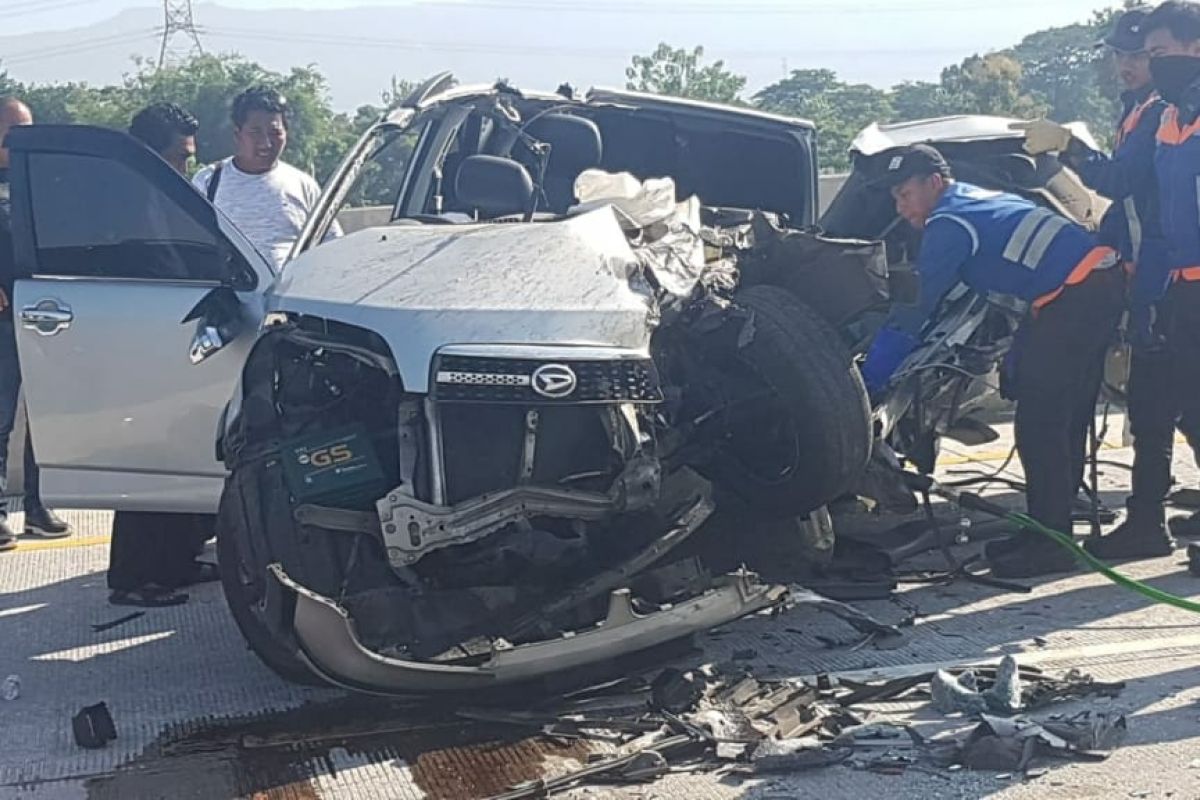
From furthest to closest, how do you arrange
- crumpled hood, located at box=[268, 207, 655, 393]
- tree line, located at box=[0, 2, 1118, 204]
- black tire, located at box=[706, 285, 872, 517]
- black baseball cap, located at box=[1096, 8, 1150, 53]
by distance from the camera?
tree line, located at box=[0, 2, 1118, 204], black baseball cap, located at box=[1096, 8, 1150, 53], black tire, located at box=[706, 285, 872, 517], crumpled hood, located at box=[268, 207, 655, 393]

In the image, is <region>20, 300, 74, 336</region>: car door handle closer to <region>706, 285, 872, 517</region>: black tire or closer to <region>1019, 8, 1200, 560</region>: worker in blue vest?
<region>706, 285, 872, 517</region>: black tire

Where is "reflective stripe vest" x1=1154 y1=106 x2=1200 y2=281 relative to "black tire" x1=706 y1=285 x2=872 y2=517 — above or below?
above

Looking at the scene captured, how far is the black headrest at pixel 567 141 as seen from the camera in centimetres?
633

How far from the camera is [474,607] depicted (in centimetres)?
439

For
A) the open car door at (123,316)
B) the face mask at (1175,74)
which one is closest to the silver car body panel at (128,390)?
the open car door at (123,316)

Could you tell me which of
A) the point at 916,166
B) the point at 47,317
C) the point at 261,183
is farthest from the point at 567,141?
the point at 47,317

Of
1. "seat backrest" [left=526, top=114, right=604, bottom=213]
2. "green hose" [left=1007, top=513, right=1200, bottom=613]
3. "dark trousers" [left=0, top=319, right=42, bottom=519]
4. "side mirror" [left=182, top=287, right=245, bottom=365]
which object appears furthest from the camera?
"dark trousers" [left=0, top=319, right=42, bottom=519]

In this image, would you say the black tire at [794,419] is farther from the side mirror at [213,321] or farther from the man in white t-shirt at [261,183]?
the man in white t-shirt at [261,183]

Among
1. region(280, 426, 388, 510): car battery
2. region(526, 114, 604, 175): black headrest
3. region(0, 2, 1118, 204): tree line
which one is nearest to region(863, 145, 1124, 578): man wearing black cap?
region(526, 114, 604, 175): black headrest

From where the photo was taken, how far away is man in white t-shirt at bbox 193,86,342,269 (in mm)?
6465

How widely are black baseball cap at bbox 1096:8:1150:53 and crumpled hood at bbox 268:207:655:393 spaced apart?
9.36 feet

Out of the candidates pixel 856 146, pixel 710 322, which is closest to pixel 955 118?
pixel 856 146

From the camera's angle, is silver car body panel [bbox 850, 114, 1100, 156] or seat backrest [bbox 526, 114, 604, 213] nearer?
seat backrest [bbox 526, 114, 604, 213]

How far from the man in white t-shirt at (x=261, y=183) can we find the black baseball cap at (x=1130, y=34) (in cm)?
361
